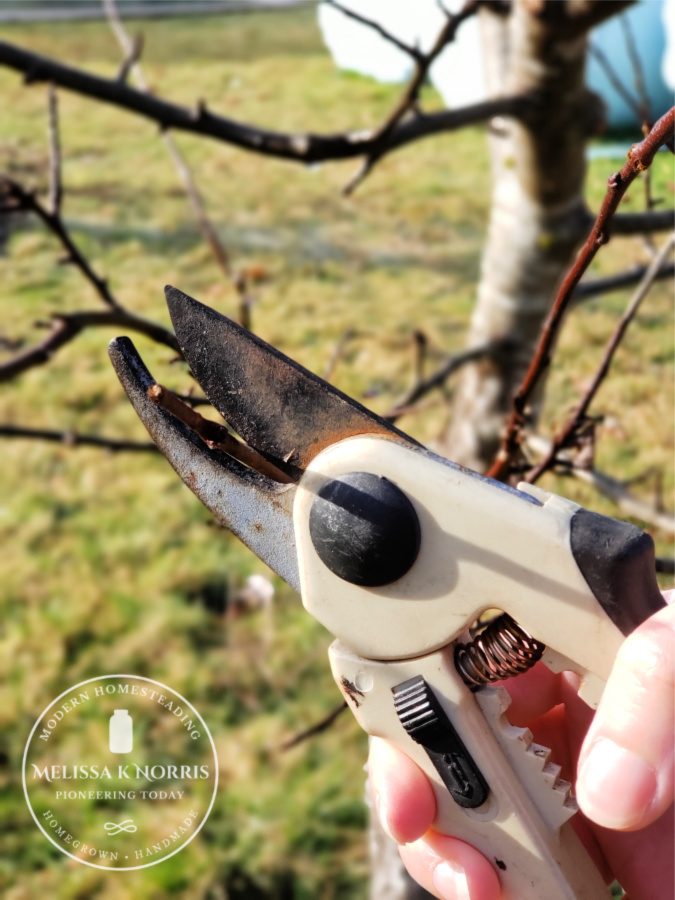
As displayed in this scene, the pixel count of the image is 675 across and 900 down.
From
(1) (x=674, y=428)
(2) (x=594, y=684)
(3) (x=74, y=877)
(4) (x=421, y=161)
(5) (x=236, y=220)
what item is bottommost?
(3) (x=74, y=877)

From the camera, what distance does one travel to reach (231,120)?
1823mm

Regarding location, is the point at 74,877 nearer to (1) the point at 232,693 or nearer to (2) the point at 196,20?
(1) the point at 232,693

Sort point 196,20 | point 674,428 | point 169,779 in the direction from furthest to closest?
point 196,20 → point 169,779 → point 674,428

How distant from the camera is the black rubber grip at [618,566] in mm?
905

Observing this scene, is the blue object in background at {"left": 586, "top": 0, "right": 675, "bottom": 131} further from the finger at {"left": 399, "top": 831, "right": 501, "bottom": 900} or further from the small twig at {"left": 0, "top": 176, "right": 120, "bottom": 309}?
the finger at {"left": 399, "top": 831, "right": 501, "bottom": 900}

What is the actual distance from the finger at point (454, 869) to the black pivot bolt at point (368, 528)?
35cm

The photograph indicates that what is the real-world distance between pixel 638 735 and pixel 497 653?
0.67ft

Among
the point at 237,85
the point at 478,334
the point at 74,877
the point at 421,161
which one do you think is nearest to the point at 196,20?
the point at 237,85

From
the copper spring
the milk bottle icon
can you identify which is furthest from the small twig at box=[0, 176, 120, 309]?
the milk bottle icon

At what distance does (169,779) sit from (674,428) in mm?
1651

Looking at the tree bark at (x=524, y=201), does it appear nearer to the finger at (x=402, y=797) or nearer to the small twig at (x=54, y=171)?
the small twig at (x=54, y=171)

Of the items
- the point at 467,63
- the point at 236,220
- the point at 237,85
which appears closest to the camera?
the point at 467,63

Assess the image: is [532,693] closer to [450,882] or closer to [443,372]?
[450,882]

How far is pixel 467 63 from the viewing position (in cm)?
429
